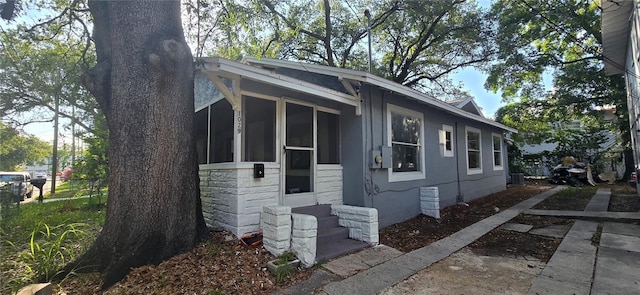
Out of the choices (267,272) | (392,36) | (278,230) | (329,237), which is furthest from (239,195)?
(392,36)

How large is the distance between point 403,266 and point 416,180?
348 cm

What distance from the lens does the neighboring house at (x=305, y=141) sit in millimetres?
4535

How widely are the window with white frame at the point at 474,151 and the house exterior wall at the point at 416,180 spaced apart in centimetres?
22

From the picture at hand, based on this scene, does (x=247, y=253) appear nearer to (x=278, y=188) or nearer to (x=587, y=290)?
(x=278, y=188)

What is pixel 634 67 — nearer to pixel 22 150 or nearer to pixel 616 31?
pixel 616 31

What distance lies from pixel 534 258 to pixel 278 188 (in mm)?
3930

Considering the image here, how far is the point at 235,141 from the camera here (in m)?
4.58

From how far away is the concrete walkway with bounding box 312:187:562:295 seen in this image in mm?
3245

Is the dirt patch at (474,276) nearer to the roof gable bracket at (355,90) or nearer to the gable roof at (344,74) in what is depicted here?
the roof gable bracket at (355,90)

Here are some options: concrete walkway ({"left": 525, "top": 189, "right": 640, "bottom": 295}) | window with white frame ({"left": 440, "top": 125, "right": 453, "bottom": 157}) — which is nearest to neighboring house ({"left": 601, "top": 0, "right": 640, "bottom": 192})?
concrete walkway ({"left": 525, "top": 189, "right": 640, "bottom": 295})

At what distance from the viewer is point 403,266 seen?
389 centimetres

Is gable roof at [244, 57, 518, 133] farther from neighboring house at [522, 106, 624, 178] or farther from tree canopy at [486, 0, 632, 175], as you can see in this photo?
neighboring house at [522, 106, 624, 178]

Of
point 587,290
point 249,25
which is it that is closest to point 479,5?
point 249,25

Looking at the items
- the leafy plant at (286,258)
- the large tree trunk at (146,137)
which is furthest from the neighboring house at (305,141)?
the leafy plant at (286,258)
